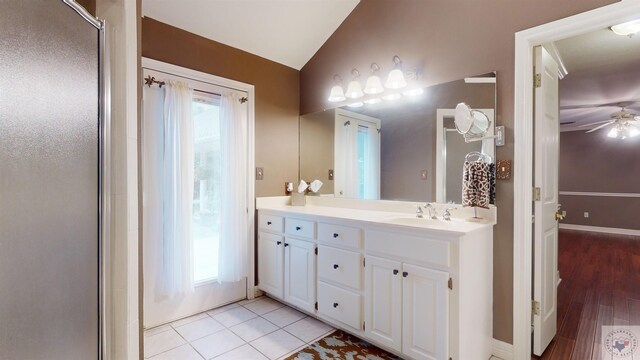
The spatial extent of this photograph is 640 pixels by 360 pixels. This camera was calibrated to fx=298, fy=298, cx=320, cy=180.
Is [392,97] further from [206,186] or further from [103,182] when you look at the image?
[103,182]

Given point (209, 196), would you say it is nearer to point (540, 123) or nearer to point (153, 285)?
point (153, 285)

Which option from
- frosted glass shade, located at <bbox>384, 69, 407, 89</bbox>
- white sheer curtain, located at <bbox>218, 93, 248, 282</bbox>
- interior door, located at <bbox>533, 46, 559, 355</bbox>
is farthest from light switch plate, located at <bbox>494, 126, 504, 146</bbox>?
white sheer curtain, located at <bbox>218, 93, 248, 282</bbox>

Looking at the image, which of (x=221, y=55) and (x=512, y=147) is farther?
(x=221, y=55)

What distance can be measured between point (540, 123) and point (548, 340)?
4.86 ft

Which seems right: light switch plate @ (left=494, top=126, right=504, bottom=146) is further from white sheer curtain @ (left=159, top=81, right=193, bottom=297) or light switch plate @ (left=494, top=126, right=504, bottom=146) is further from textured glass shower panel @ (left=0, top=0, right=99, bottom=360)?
white sheer curtain @ (left=159, top=81, right=193, bottom=297)

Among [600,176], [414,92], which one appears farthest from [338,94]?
[600,176]

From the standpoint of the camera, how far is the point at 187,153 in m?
2.43

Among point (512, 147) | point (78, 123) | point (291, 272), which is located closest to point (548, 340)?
point (512, 147)

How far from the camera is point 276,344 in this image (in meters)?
2.11

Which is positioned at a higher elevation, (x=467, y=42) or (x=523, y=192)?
(x=467, y=42)

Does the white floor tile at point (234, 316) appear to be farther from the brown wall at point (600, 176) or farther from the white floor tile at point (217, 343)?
the brown wall at point (600, 176)

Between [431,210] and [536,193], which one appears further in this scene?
[431,210]

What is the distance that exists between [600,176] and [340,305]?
712cm

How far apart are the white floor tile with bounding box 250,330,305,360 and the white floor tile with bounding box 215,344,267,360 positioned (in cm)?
4
